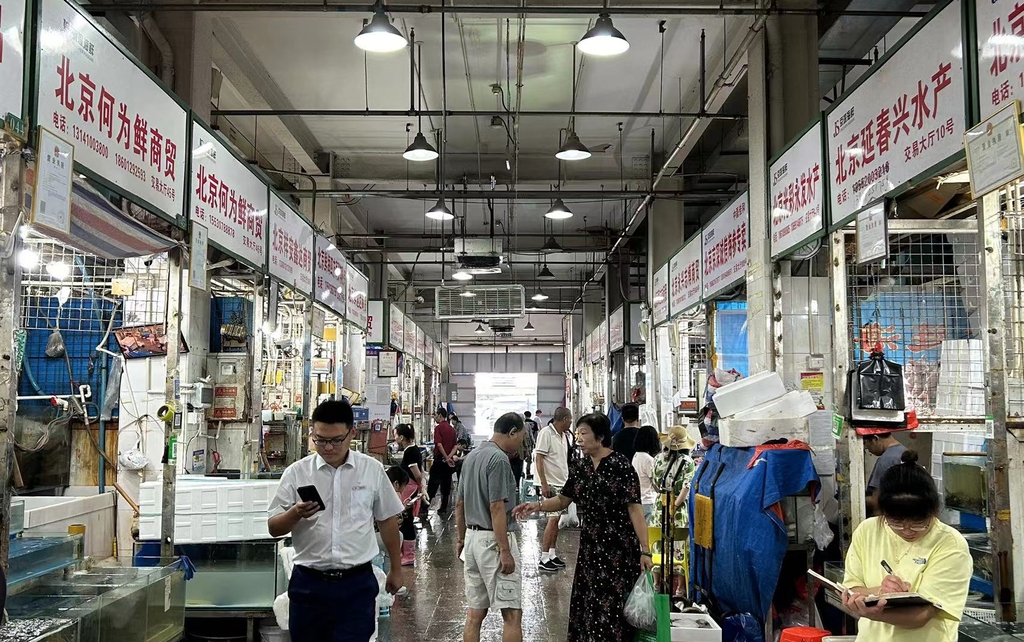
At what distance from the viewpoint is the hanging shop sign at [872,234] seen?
4762mm

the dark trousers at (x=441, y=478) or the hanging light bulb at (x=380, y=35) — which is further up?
the hanging light bulb at (x=380, y=35)

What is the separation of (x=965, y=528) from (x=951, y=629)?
2316 millimetres

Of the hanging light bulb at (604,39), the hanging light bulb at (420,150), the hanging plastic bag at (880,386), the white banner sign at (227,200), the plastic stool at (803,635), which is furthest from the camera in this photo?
the hanging light bulb at (420,150)

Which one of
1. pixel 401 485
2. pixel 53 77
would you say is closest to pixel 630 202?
pixel 401 485

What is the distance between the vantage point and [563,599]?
298 inches

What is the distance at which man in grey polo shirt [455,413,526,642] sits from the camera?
199 inches

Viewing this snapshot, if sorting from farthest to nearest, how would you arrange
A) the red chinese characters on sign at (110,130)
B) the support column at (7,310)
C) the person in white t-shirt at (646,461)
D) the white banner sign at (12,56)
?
the person in white t-shirt at (646,461)
the red chinese characters on sign at (110,130)
the support column at (7,310)
the white banner sign at (12,56)

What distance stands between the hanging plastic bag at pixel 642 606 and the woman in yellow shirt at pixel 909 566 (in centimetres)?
146

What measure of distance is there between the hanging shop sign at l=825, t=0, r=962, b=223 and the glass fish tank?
5.13 feet

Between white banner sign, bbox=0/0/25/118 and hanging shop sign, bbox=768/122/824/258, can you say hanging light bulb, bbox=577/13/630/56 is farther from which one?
white banner sign, bbox=0/0/25/118

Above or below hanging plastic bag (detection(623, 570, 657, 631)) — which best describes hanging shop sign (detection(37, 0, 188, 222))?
above

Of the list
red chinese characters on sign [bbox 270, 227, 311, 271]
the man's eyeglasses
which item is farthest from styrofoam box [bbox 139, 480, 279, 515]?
the man's eyeglasses

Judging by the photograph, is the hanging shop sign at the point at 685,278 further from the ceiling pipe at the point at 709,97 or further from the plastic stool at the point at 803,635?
the plastic stool at the point at 803,635

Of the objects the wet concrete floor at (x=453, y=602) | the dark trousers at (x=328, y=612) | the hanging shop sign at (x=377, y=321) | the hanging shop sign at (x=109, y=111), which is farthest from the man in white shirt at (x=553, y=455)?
the hanging shop sign at (x=377, y=321)
